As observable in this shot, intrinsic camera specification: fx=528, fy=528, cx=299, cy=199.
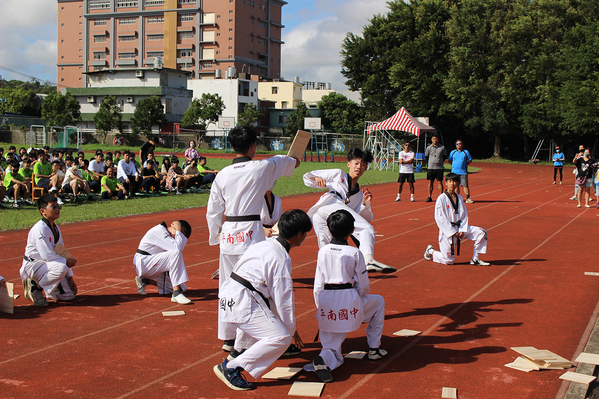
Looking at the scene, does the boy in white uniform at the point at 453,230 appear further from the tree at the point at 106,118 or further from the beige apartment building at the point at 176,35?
the beige apartment building at the point at 176,35

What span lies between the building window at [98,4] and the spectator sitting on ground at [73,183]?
102 m

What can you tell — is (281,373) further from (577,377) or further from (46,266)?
(46,266)

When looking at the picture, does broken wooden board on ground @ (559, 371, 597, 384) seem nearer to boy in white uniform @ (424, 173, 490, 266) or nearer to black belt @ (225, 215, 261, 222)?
black belt @ (225, 215, 261, 222)

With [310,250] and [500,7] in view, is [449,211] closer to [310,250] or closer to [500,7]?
[310,250]

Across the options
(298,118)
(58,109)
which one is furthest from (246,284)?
(298,118)

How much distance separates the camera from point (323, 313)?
4391 mm

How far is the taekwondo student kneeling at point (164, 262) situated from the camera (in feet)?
21.2

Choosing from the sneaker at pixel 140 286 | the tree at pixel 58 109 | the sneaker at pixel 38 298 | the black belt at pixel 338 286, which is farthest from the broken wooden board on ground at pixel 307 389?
the tree at pixel 58 109

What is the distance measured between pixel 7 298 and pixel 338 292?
12.3 ft

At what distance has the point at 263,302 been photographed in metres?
4.11

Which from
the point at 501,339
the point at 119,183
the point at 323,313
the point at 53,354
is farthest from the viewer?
the point at 119,183

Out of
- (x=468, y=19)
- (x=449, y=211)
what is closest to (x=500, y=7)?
(x=468, y=19)

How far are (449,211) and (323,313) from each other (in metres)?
4.70

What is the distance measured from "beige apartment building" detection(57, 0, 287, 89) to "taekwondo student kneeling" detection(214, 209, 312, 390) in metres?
89.6
